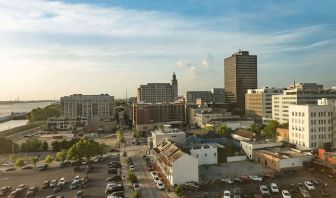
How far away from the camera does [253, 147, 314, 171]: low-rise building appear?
4041 cm

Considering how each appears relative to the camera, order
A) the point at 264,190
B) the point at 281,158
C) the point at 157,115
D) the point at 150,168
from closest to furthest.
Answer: the point at 264,190, the point at 281,158, the point at 150,168, the point at 157,115

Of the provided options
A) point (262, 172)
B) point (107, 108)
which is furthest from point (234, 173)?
point (107, 108)

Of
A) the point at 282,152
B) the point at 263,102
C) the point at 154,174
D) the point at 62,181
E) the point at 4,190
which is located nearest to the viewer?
the point at 4,190

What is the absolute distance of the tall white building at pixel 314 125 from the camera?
49.3 meters

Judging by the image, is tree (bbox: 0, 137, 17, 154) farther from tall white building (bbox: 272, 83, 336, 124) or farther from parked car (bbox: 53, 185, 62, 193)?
tall white building (bbox: 272, 83, 336, 124)

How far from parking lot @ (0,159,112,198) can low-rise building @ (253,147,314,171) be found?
2036 centimetres

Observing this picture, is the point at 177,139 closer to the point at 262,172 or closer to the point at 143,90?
the point at 262,172

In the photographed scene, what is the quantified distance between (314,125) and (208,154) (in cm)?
1745

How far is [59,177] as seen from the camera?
39.9 metres

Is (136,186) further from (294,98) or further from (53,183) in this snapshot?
(294,98)

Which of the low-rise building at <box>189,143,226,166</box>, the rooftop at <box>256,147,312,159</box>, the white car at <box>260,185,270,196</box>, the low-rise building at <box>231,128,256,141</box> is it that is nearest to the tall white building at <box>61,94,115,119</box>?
the low-rise building at <box>231,128,256,141</box>

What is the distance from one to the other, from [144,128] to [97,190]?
53.3 meters

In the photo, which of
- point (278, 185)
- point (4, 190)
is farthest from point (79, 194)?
point (278, 185)

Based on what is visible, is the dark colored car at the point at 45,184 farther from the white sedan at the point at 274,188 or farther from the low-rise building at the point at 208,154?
the white sedan at the point at 274,188
